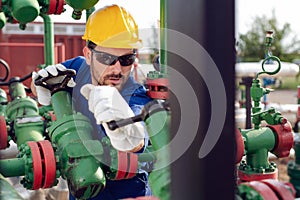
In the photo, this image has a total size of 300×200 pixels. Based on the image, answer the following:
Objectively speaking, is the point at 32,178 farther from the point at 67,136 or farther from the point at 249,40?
the point at 249,40

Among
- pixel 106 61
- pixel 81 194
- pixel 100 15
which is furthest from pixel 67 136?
pixel 100 15

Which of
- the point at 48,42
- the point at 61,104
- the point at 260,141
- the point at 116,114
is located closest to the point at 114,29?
the point at 61,104

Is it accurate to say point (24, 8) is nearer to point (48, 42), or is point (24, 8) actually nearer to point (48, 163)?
point (48, 163)

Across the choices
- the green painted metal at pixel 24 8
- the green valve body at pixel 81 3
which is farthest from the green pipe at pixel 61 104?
the green painted metal at pixel 24 8

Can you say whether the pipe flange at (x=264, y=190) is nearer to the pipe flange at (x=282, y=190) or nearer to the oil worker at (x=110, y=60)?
the pipe flange at (x=282, y=190)

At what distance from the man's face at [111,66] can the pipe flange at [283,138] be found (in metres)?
0.60

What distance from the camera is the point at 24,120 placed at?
1832 mm

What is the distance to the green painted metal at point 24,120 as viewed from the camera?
1.75 m

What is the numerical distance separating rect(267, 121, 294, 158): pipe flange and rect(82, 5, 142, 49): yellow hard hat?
24.3 inches

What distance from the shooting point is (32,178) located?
1213 millimetres

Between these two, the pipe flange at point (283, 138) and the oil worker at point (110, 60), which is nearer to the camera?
the oil worker at point (110, 60)

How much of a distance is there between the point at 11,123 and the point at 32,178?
2.41 ft

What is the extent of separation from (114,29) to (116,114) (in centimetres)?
55

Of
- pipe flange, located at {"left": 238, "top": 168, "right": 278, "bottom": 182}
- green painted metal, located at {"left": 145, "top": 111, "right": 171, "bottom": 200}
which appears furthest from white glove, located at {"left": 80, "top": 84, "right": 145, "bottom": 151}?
pipe flange, located at {"left": 238, "top": 168, "right": 278, "bottom": 182}
